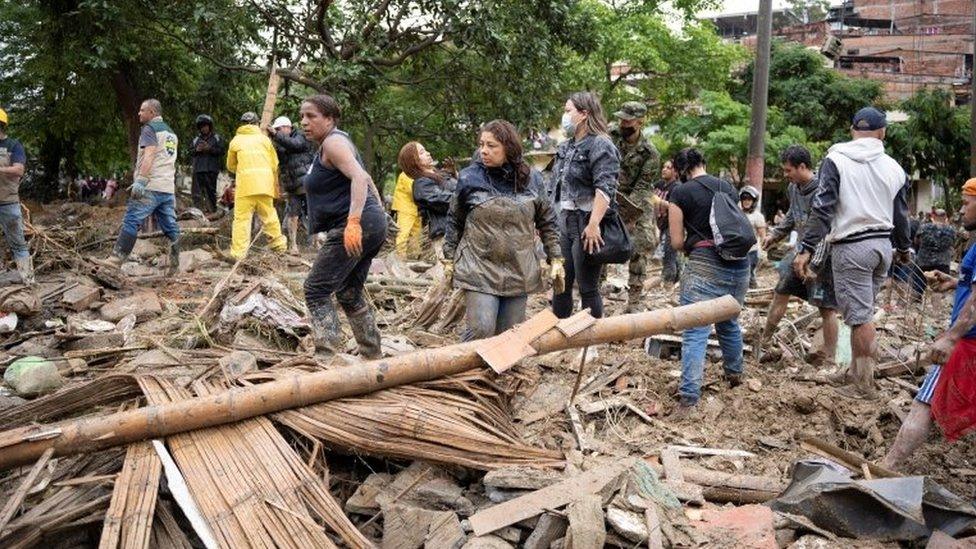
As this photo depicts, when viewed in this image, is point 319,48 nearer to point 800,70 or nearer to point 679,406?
point 679,406

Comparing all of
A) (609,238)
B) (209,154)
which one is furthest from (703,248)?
(209,154)

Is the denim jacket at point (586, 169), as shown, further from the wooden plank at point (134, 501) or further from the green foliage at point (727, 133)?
the green foliage at point (727, 133)

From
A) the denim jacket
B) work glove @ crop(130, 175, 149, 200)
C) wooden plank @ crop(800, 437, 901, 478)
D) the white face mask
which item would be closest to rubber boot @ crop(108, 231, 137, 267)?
work glove @ crop(130, 175, 149, 200)

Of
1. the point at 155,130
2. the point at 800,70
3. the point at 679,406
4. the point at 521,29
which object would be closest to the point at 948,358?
the point at 679,406

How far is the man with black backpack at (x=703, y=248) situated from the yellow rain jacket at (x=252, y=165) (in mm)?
4766

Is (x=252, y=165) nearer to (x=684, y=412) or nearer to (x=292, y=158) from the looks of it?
(x=292, y=158)

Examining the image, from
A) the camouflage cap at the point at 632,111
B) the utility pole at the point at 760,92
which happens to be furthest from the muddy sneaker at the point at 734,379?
the utility pole at the point at 760,92

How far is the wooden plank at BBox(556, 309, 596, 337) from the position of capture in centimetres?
385

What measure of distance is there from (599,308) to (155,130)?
4824mm

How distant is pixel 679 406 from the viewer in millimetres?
4754

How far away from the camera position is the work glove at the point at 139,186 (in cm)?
738

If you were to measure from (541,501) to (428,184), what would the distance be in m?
4.46

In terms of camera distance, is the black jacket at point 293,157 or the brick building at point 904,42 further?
the brick building at point 904,42

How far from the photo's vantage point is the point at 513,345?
3791mm
